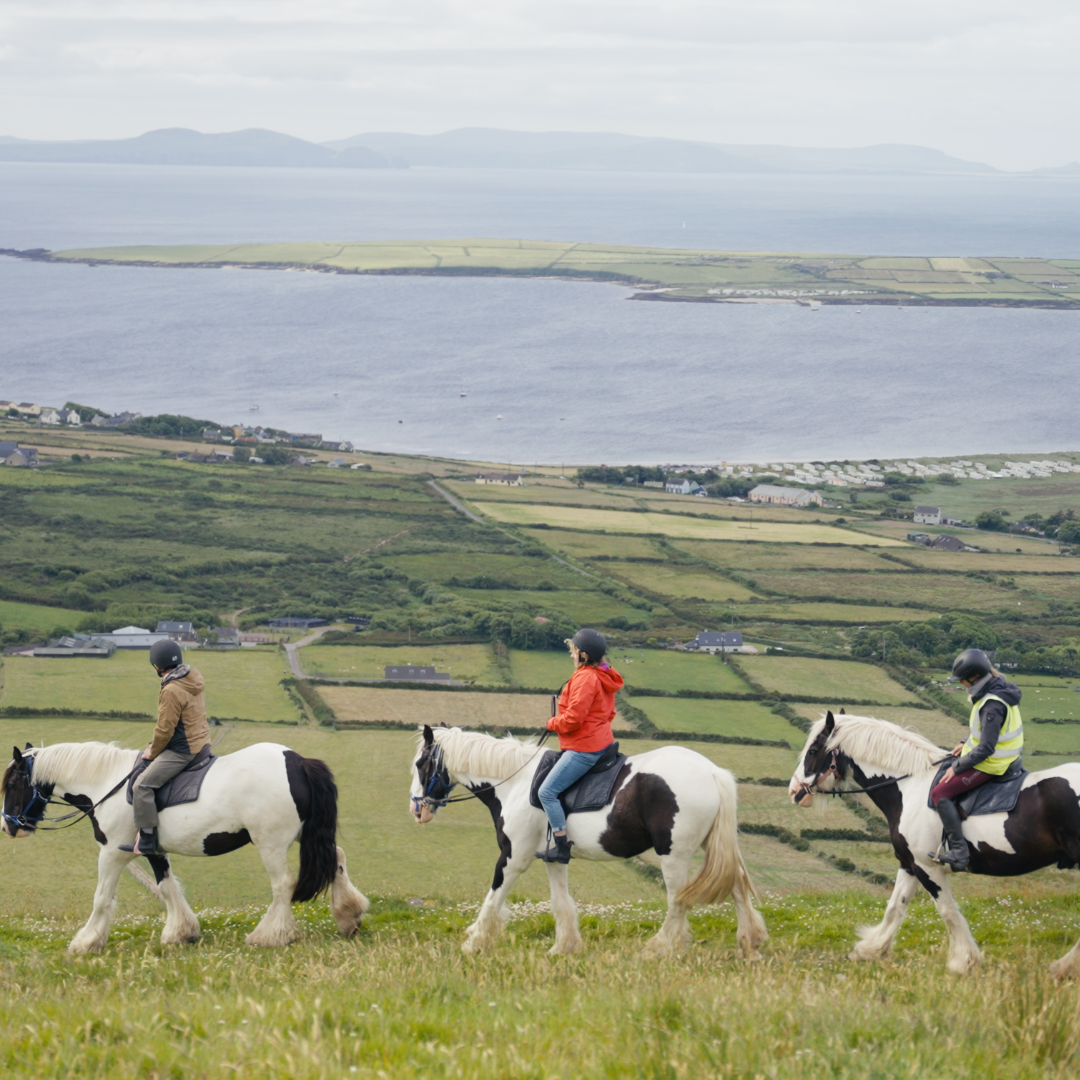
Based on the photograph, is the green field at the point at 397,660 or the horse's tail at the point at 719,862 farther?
the green field at the point at 397,660

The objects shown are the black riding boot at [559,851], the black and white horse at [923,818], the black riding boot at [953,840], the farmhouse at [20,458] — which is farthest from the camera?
the farmhouse at [20,458]

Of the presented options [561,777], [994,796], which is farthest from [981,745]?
[561,777]

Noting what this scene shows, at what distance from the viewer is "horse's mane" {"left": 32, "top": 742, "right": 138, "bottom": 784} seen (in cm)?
1154

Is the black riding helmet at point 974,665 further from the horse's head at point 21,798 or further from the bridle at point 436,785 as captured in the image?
the horse's head at point 21,798

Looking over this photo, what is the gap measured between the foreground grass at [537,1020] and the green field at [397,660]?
111ft

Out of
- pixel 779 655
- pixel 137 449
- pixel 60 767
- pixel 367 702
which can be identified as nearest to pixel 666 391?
pixel 137 449

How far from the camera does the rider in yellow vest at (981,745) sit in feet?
31.9

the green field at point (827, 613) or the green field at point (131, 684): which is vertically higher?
the green field at point (827, 613)

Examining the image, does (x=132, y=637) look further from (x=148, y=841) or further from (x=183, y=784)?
(x=183, y=784)

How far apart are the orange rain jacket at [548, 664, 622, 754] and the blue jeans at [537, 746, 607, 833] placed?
7cm

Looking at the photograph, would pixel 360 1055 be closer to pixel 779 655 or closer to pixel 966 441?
pixel 779 655

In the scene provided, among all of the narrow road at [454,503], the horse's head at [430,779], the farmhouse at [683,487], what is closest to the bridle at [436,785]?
the horse's head at [430,779]

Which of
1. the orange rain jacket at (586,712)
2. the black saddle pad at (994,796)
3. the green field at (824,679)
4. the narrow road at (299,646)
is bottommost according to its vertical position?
the narrow road at (299,646)

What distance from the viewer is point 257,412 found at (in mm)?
116000
